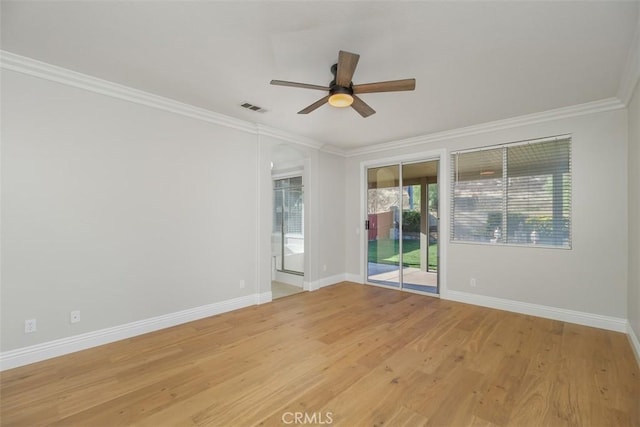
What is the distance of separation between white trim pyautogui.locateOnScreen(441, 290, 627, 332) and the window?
829 mm

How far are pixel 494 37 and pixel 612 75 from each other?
5.23 feet

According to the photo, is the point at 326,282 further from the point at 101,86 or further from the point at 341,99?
the point at 101,86

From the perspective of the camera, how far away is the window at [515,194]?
3.71 metres

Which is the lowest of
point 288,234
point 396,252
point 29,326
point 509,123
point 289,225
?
point 29,326

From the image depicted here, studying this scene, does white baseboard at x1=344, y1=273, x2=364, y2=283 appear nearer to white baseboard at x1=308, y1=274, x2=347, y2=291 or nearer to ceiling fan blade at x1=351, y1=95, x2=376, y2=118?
white baseboard at x1=308, y1=274, x2=347, y2=291

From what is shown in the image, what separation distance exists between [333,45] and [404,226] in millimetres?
3575

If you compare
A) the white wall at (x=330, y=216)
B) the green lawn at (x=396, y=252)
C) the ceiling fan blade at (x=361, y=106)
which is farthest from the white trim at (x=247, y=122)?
the ceiling fan blade at (x=361, y=106)

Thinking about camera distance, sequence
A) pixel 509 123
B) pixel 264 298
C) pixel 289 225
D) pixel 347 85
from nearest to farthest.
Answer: pixel 347 85, pixel 509 123, pixel 264 298, pixel 289 225

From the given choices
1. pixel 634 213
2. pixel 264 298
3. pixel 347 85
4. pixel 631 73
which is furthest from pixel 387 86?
pixel 264 298

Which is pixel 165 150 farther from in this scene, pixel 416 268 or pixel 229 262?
pixel 416 268

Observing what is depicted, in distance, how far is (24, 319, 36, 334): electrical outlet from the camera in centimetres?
253

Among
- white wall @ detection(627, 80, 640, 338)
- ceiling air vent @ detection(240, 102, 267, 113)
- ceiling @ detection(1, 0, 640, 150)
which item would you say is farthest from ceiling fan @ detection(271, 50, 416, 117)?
white wall @ detection(627, 80, 640, 338)

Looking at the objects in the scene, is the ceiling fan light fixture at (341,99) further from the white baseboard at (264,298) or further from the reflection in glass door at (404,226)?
the white baseboard at (264,298)

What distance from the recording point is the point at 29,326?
100 inches
